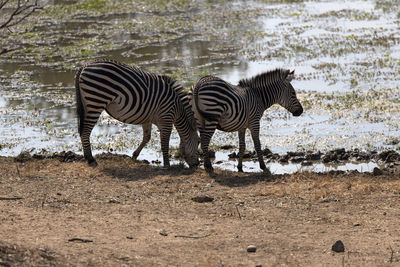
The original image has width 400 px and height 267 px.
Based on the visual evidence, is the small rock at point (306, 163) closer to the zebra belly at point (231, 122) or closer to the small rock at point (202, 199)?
the zebra belly at point (231, 122)

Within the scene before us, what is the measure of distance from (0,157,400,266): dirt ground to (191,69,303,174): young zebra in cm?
108

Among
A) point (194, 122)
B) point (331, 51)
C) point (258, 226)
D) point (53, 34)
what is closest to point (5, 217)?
point (258, 226)

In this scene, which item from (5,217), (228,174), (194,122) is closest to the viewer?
(5,217)

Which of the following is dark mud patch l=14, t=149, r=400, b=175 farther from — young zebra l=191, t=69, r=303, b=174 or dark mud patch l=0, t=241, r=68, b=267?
dark mud patch l=0, t=241, r=68, b=267

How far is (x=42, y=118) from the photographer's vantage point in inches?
650

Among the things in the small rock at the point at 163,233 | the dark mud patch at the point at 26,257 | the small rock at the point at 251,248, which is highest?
the dark mud patch at the point at 26,257

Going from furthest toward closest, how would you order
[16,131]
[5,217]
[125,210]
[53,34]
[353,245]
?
[53,34] < [16,131] < [125,210] < [5,217] < [353,245]

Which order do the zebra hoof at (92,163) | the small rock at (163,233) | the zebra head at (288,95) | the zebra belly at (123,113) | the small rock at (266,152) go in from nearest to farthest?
the small rock at (163,233) < the zebra hoof at (92,163) < the zebra belly at (123,113) < the zebra head at (288,95) < the small rock at (266,152)

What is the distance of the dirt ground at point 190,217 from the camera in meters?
6.86

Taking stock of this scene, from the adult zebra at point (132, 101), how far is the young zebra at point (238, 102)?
80cm

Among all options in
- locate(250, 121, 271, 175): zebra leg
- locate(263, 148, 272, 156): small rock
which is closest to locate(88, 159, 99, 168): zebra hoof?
locate(250, 121, 271, 175): zebra leg

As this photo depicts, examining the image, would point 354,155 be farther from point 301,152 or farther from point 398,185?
point 398,185

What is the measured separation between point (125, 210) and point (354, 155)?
240 inches

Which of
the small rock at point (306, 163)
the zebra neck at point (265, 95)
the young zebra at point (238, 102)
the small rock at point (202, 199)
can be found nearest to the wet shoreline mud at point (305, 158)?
the small rock at point (306, 163)
